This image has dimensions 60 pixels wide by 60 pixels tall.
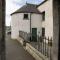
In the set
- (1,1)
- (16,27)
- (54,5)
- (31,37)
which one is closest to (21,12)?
(16,27)

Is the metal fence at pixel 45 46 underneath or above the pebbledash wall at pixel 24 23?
underneath

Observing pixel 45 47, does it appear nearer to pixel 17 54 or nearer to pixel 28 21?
pixel 17 54

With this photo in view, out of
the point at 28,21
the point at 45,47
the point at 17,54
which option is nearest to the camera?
the point at 45,47

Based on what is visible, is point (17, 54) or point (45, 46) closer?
point (45, 46)

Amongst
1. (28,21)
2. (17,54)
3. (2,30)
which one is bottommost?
(17,54)

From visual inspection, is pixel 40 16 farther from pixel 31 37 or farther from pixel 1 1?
pixel 1 1

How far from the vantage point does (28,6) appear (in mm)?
22453

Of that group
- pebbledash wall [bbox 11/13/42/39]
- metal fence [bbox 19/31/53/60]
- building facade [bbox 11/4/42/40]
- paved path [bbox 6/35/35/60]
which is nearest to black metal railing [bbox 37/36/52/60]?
metal fence [bbox 19/31/53/60]

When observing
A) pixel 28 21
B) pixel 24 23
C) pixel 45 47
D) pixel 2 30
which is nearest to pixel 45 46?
pixel 45 47

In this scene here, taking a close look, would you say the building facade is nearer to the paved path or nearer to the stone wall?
the paved path

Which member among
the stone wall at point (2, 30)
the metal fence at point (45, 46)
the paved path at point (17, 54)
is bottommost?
the paved path at point (17, 54)

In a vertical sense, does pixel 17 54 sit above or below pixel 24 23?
below

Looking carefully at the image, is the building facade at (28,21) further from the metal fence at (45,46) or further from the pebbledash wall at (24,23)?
the metal fence at (45,46)

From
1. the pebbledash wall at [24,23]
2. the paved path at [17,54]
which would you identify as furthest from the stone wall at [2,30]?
the pebbledash wall at [24,23]
